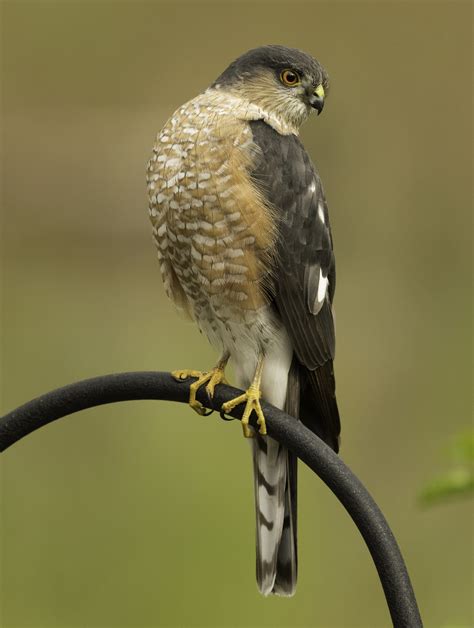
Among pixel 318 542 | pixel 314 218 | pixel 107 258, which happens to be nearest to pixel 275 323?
pixel 314 218

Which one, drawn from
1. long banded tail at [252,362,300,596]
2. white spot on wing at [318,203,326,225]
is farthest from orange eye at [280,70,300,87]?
long banded tail at [252,362,300,596]

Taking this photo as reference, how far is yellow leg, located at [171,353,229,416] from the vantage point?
261cm

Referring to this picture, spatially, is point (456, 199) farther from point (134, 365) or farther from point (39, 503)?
point (39, 503)

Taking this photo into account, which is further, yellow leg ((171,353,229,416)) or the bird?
the bird

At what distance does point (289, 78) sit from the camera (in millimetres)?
3150

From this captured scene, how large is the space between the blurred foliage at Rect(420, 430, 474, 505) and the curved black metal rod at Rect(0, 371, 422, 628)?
0.80 ft

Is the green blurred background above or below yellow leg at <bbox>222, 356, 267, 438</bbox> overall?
above

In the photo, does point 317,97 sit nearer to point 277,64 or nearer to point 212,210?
point 277,64

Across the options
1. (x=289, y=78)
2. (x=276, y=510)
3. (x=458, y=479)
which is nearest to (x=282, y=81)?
(x=289, y=78)

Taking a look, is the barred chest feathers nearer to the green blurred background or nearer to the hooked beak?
the hooked beak

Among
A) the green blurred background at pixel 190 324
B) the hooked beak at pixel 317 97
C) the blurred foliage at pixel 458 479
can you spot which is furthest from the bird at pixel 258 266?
the green blurred background at pixel 190 324

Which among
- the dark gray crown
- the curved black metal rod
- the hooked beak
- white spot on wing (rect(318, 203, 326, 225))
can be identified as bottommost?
the curved black metal rod

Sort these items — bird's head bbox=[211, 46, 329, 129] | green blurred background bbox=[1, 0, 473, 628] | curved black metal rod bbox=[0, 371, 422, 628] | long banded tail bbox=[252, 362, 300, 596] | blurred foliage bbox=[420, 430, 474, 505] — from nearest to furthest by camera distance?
curved black metal rod bbox=[0, 371, 422, 628] < blurred foliage bbox=[420, 430, 474, 505] < long banded tail bbox=[252, 362, 300, 596] < bird's head bbox=[211, 46, 329, 129] < green blurred background bbox=[1, 0, 473, 628]

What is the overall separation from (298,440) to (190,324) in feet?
11.0
